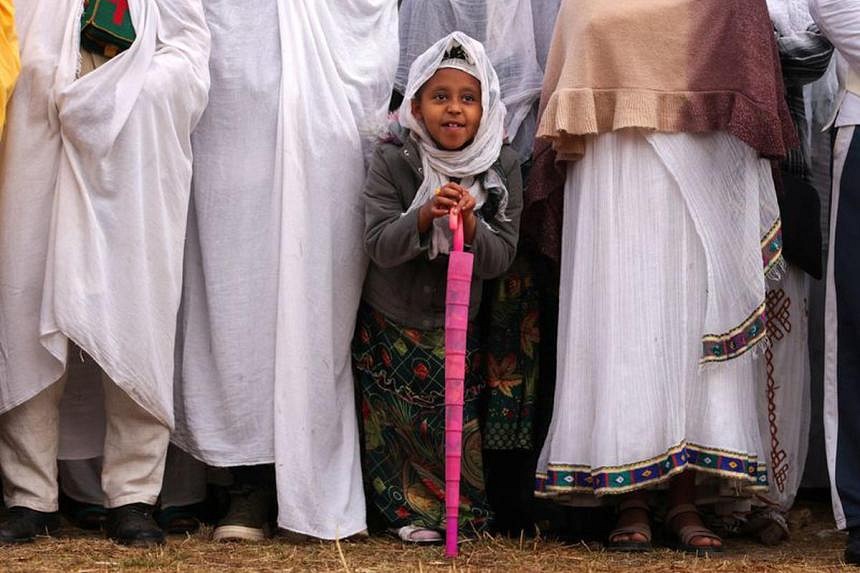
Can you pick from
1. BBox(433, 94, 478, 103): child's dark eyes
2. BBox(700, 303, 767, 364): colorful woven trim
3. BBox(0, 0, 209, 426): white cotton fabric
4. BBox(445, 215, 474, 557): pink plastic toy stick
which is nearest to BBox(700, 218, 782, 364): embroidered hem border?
BBox(700, 303, 767, 364): colorful woven trim

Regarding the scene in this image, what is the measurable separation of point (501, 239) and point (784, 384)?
1.18 metres

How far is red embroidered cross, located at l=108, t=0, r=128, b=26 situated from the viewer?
15.7 feet

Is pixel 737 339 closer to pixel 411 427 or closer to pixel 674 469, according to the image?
pixel 674 469

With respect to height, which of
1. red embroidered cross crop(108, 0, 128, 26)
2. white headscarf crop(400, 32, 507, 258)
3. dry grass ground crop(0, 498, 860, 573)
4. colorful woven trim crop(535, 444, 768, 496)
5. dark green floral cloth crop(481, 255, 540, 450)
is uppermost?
red embroidered cross crop(108, 0, 128, 26)

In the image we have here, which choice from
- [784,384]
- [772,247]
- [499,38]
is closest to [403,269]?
[499,38]

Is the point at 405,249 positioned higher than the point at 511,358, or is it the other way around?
the point at 405,249

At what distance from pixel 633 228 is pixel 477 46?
0.81 m

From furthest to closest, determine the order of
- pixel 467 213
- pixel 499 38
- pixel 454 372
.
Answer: pixel 499 38
pixel 467 213
pixel 454 372

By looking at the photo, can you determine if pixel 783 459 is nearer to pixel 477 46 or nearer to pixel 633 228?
pixel 633 228

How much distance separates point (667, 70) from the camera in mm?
4934

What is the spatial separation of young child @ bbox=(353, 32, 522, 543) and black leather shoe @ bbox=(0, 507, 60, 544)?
1086 mm

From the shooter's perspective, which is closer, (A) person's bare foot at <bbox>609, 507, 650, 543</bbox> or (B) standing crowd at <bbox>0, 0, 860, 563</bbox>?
(B) standing crowd at <bbox>0, 0, 860, 563</bbox>

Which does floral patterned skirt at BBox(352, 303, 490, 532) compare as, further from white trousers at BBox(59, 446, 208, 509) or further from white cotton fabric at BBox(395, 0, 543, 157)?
white cotton fabric at BBox(395, 0, 543, 157)

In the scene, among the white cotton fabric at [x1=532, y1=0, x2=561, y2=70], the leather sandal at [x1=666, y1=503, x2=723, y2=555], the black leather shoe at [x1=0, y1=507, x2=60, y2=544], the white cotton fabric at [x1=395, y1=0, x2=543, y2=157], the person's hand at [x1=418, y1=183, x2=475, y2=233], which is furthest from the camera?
the white cotton fabric at [x1=532, y1=0, x2=561, y2=70]
